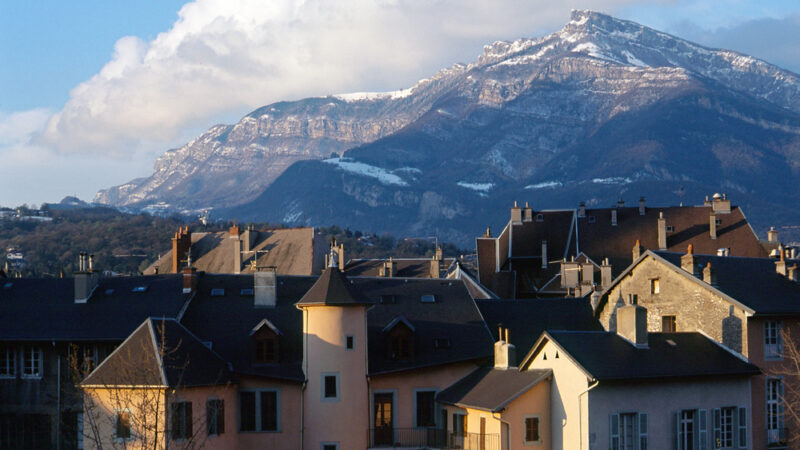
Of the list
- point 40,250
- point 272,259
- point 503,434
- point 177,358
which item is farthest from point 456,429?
point 40,250

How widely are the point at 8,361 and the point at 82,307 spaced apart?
14.3 feet

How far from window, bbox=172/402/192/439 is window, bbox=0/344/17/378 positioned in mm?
11935

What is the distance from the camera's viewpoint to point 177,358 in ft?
158

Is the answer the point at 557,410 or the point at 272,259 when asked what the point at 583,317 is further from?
the point at 272,259

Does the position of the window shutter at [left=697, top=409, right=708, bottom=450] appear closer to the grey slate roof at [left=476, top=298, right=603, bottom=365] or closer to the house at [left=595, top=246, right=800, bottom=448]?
the house at [left=595, top=246, right=800, bottom=448]

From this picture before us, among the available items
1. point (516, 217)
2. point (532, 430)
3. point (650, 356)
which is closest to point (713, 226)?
point (516, 217)

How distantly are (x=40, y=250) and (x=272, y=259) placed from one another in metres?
72.7

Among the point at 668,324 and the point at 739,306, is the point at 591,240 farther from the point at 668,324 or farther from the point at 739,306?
the point at 739,306

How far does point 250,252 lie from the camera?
100 m

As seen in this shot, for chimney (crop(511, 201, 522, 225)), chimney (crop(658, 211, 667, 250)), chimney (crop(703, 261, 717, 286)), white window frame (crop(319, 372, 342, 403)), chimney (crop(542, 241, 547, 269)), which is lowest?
white window frame (crop(319, 372, 342, 403))

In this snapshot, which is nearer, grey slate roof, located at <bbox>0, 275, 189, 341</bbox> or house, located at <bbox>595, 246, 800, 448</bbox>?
house, located at <bbox>595, 246, 800, 448</bbox>

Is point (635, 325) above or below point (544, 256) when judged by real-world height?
below

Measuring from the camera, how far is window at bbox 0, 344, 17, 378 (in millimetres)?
54812

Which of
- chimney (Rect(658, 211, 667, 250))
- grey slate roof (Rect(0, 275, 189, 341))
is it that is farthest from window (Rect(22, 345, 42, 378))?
chimney (Rect(658, 211, 667, 250))
